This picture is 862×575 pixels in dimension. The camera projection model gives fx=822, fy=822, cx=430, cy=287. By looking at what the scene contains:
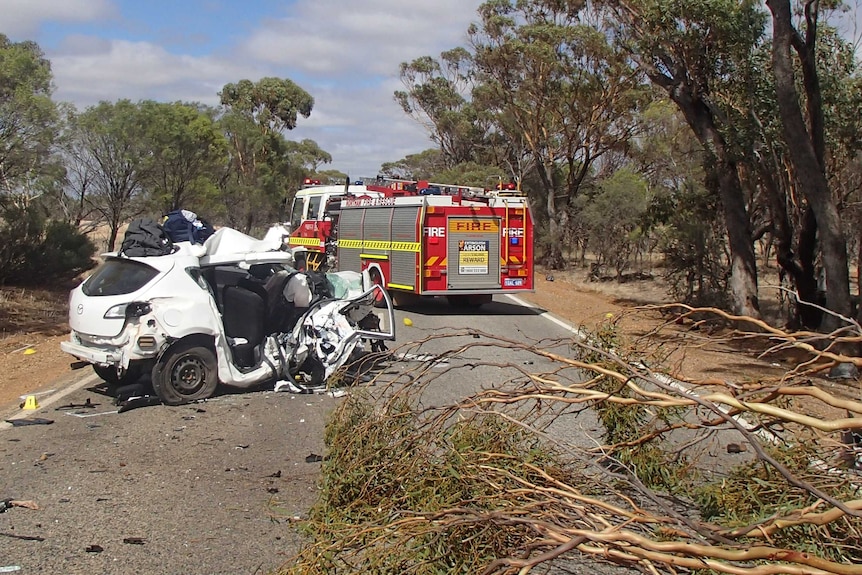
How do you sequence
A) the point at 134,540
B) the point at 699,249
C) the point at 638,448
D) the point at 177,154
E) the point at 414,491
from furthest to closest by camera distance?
the point at 177,154, the point at 699,249, the point at 638,448, the point at 134,540, the point at 414,491

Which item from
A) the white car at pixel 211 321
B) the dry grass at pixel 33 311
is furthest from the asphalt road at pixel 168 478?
the dry grass at pixel 33 311

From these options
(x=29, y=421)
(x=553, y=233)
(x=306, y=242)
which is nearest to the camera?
(x=29, y=421)

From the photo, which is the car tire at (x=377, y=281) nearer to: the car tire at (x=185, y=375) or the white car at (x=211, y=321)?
the white car at (x=211, y=321)

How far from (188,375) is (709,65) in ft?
41.1

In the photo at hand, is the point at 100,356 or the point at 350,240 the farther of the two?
the point at 350,240

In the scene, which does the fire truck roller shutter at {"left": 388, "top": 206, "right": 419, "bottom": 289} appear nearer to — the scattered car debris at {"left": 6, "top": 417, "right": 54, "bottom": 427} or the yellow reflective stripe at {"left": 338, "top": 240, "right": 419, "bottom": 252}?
the yellow reflective stripe at {"left": 338, "top": 240, "right": 419, "bottom": 252}

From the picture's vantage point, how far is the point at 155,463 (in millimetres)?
6559

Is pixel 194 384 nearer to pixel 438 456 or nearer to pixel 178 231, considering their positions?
pixel 178 231

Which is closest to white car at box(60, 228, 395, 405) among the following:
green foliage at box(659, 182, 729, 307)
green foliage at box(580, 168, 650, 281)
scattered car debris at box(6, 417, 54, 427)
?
scattered car debris at box(6, 417, 54, 427)

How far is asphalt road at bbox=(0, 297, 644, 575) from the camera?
4.68 metres

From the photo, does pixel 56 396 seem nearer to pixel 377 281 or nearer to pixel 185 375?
pixel 185 375

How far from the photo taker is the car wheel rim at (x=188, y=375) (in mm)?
8516

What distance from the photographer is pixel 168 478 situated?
20.3 ft

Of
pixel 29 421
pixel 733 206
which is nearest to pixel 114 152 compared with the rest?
pixel 733 206
